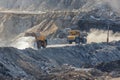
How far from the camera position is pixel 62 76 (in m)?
33.2

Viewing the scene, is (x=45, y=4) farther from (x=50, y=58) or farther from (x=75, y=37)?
(x=50, y=58)

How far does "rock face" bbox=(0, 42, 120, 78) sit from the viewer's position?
3226 cm

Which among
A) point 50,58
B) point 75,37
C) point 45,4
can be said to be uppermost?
point 45,4

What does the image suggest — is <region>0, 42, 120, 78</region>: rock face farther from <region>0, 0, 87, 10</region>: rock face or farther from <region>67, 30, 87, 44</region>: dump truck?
<region>0, 0, 87, 10</region>: rock face

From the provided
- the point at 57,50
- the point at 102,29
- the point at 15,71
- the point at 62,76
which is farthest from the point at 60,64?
the point at 102,29

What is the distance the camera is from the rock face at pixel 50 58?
32.3 metres

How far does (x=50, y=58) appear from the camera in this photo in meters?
39.2

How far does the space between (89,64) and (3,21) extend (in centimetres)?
3560

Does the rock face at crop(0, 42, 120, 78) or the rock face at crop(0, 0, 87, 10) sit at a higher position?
the rock face at crop(0, 0, 87, 10)

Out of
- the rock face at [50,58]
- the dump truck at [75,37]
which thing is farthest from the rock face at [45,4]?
the rock face at [50,58]

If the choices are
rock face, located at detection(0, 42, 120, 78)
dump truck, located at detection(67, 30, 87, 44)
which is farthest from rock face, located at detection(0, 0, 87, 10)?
rock face, located at detection(0, 42, 120, 78)

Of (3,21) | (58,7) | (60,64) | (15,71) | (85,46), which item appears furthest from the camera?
(58,7)

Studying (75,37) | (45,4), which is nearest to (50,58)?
(75,37)

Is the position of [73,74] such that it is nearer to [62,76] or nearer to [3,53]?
[62,76]
